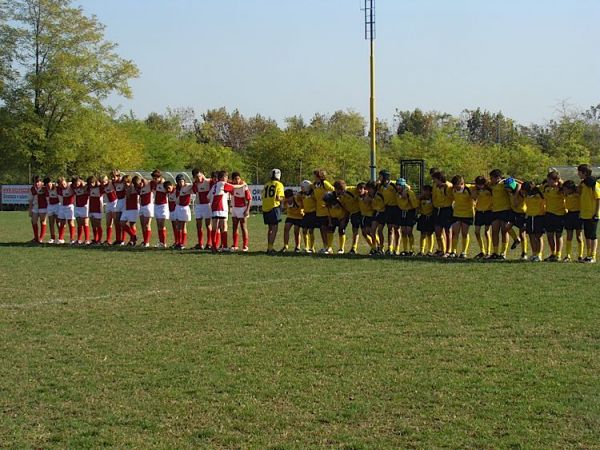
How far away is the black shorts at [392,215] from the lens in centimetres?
1727

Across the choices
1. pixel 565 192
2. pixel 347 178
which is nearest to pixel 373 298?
pixel 565 192

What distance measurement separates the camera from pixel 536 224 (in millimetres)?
15734

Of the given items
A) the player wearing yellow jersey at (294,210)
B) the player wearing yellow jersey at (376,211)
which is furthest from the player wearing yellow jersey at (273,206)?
the player wearing yellow jersey at (376,211)

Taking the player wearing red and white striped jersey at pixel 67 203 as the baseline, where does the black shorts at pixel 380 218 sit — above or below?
below

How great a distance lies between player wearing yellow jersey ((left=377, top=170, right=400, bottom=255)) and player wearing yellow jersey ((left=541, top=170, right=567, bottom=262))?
3071 millimetres

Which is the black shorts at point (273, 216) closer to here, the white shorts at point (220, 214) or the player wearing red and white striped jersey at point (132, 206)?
the white shorts at point (220, 214)

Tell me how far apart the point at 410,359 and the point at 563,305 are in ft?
11.6

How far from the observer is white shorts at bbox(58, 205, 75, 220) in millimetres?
20812

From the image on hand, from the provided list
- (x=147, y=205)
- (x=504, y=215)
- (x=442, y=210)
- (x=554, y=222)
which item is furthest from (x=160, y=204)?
(x=554, y=222)

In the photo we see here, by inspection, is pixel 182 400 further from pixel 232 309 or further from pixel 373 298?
pixel 373 298

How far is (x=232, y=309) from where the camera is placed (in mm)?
10367

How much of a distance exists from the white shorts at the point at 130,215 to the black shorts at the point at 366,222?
5.43 meters

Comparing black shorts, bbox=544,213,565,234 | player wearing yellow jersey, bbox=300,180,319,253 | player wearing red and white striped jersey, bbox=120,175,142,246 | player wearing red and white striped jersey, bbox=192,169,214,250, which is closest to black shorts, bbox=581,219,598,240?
black shorts, bbox=544,213,565,234

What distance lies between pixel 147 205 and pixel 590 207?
977 cm
